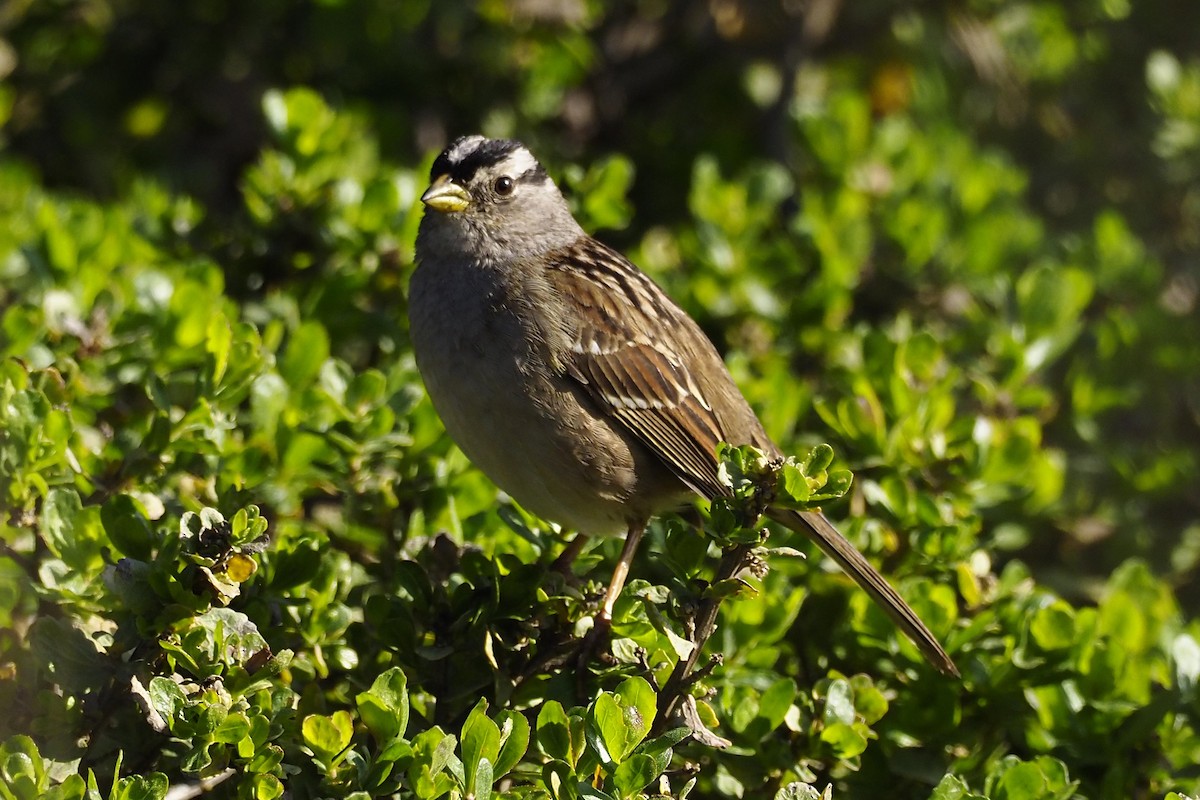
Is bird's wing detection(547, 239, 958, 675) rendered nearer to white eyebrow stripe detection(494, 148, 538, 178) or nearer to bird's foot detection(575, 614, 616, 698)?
white eyebrow stripe detection(494, 148, 538, 178)

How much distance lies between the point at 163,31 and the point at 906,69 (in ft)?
10.5

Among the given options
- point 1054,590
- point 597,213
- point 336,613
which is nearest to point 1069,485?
point 1054,590

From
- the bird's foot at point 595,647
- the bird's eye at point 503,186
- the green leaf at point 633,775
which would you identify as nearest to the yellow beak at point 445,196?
the bird's eye at point 503,186

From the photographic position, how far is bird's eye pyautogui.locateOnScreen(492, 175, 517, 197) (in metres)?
3.69

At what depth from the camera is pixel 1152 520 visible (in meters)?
4.42

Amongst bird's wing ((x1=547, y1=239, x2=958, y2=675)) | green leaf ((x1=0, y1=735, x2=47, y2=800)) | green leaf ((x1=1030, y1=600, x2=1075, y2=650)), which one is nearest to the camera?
green leaf ((x1=0, y1=735, x2=47, y2=800))

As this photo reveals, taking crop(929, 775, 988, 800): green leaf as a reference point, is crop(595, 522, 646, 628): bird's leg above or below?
above

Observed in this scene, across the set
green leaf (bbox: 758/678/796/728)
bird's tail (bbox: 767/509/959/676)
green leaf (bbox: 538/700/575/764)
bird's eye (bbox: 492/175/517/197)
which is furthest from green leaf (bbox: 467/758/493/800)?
bird's eye (bbox: 492/175/517/197)

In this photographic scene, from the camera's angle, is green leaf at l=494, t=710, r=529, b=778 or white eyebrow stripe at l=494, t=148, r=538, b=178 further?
white eyebrow stripe at l=494, t=148, r=538, b=178

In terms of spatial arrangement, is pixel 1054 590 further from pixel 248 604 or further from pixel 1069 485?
pixel 248 604

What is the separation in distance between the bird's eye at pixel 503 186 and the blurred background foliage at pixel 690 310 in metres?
0.32

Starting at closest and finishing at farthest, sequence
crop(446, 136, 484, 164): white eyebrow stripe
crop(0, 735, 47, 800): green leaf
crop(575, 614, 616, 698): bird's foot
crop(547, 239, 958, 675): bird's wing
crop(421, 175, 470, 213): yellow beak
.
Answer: crop(0, 735, 47, 800): green leaf, crop(575, 614, 616, 698): bird's foot, crop(547, 239, 958, 675): bird's wing, crop(421, 175, 470, 213): yellow beak, crop(446, 136, 484, 164): white eyebrow stripe

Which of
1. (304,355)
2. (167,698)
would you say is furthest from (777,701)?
(304,355)

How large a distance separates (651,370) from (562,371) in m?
0.29
